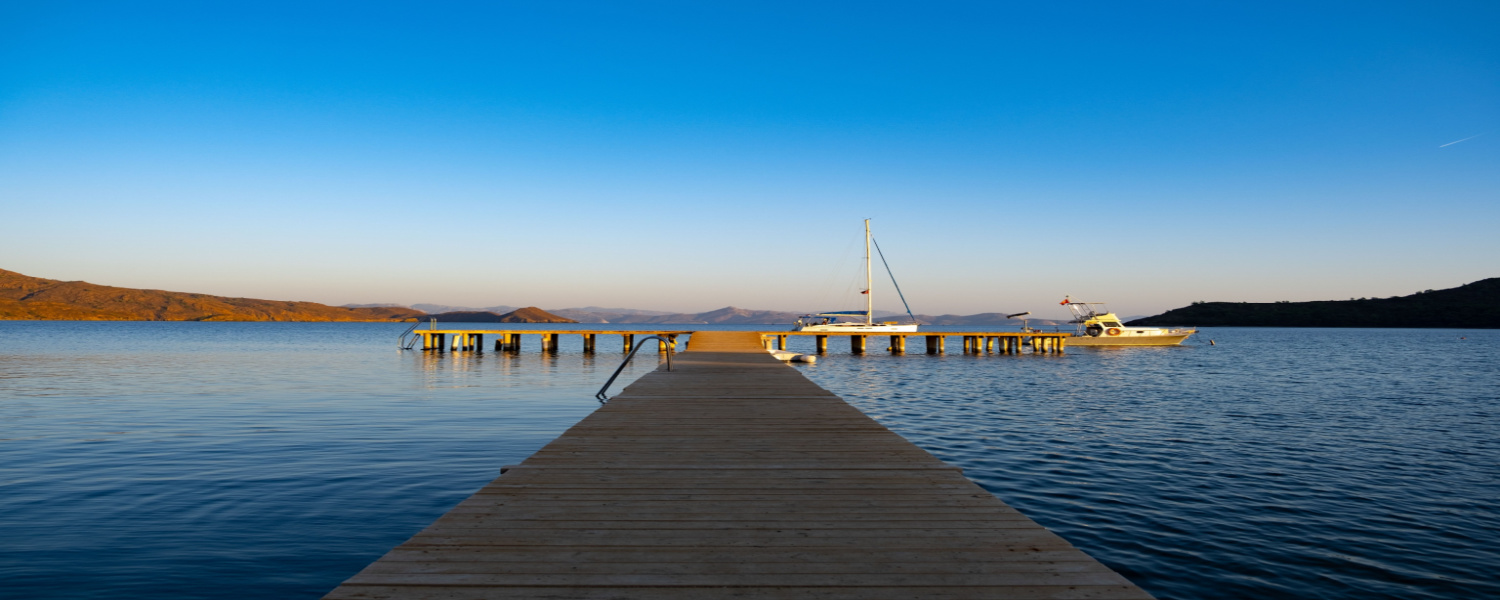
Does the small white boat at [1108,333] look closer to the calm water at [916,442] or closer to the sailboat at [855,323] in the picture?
the sailboat at [855,323]

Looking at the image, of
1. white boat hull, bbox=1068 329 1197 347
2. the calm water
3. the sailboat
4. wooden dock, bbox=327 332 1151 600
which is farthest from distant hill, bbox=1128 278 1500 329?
wooden dock, bbox=327 332 1151 600

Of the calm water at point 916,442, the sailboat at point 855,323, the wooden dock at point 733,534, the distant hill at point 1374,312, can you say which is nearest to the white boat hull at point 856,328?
the sailboat at point 855,323

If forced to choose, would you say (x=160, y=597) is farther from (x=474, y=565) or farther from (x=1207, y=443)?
(x=1207, y=443)

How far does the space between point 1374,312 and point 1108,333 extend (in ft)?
476

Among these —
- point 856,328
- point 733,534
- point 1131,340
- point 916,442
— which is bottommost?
point 916,442

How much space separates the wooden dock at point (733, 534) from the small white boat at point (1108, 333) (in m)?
55.5

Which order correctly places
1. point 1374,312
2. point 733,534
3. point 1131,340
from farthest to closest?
point 1374,312, point 1131,340, point 733,534

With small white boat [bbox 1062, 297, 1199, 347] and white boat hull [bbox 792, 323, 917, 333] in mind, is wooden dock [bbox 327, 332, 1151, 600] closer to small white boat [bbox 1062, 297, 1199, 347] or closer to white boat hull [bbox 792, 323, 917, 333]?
white boat hull [bbox 792, 323, 917, 333]

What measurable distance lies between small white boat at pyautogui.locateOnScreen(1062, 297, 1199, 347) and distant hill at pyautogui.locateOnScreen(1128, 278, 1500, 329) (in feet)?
402

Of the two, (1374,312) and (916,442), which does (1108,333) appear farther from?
(1374,312)

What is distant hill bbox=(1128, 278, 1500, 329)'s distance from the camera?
471 ft

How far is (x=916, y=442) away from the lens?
1332cm

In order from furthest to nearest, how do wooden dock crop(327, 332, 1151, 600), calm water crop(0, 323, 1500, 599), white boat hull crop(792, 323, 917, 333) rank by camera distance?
white boat hull crop(792, 323, 917, 333) → calm water crop(0, 323, 1500, 599) → wooden dock crop(327, 332, 1151, 600)

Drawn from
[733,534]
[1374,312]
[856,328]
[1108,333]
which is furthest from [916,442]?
[1374,312]
